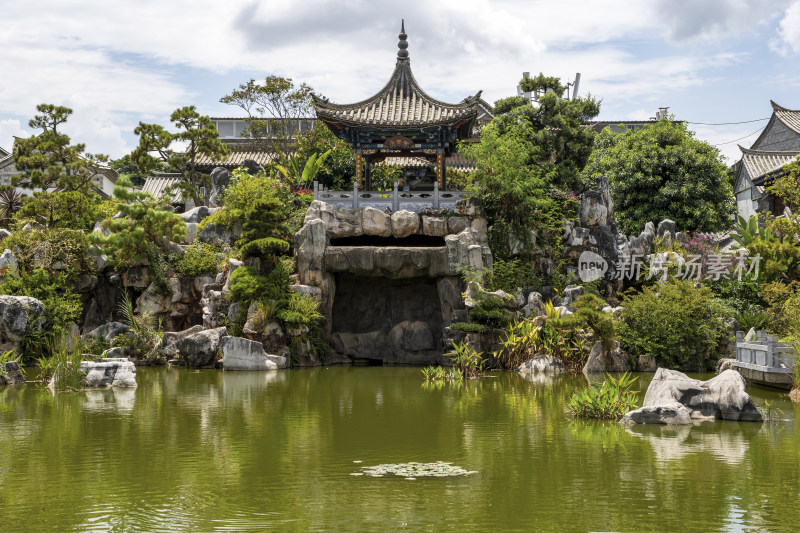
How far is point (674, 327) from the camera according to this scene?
18719 millimetres

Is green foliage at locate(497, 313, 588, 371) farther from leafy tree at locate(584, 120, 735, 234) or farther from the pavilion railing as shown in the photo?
leafy tree at locate(584, 120, 735, 234)

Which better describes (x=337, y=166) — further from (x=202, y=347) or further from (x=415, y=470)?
(x=415, y=470)

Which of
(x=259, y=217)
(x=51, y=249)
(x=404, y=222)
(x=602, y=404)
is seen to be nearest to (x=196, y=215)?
(x=51, y=249)

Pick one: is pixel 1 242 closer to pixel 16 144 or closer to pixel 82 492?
pixel 16 144

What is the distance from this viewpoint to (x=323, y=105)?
78.0 ft

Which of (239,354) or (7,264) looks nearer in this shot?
(239,354)

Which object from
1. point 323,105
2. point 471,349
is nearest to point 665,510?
point 471,349

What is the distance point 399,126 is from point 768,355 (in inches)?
471

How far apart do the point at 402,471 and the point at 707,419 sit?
220 inches

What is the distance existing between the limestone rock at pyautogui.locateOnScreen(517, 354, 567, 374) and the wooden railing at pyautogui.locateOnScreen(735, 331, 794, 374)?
404 centimetres

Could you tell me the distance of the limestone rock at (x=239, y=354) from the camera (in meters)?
19.2

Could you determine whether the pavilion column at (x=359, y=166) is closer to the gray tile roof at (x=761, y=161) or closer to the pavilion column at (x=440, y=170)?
the pavilion column at (x=440, y=170)

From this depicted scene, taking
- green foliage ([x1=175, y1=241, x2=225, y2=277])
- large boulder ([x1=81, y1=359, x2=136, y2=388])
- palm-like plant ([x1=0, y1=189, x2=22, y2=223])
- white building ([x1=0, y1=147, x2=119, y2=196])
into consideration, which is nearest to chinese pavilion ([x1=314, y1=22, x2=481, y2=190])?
green foliage ([x1=175, y1=241, x2=225, y2=277])

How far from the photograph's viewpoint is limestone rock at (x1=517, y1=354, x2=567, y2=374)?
18.9 metres
